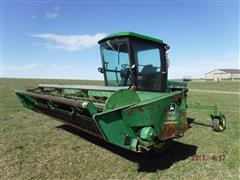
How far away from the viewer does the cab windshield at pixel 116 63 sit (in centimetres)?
496

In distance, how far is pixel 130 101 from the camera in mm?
3955

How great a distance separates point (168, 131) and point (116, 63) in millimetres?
1967

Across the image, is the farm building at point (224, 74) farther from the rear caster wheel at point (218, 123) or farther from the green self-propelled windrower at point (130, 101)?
the green self-propelled windrower at point (130, 101)

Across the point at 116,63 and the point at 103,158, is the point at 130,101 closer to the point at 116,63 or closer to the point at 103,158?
the point at 103,158

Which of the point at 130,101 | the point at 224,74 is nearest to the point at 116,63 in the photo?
the point at 130,101

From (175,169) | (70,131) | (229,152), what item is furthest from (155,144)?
(70,131)

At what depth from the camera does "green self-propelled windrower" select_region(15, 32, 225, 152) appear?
3.74 metres

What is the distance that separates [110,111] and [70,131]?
12.5ft

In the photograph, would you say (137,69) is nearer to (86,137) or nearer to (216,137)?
(86,137)

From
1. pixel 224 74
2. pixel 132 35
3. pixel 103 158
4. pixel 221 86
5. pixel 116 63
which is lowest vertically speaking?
pixel 221 86

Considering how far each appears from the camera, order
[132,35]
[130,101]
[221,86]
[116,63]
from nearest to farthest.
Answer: [130,101] → [132,35] → [116,63] → [221,86]

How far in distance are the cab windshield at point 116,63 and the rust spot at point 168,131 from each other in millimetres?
1222

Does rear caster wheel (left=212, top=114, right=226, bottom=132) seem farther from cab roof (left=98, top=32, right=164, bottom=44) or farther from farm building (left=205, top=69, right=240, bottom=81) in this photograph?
farm building (left=205, top=69, right=240, bottom=81)

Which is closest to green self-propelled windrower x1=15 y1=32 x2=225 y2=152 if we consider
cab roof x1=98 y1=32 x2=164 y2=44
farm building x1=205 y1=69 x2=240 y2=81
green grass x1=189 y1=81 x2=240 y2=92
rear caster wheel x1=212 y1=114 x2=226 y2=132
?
cab roof x1=98 y1=32 x2=164 y2=44
